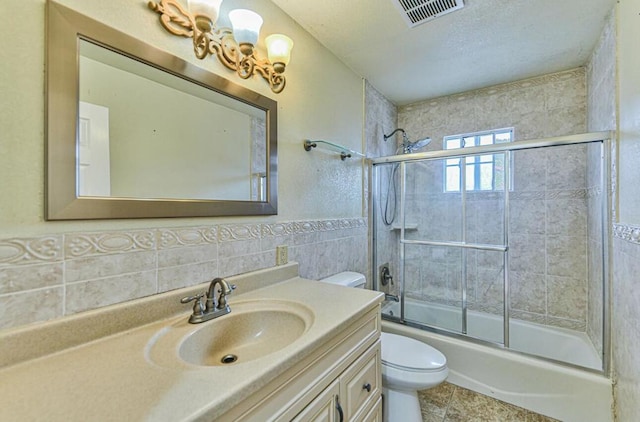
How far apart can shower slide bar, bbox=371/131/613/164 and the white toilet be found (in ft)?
4.57

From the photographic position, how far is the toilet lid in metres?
1.41

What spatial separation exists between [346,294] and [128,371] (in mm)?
805

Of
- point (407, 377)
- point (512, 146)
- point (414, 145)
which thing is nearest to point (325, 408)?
point (407, 377)

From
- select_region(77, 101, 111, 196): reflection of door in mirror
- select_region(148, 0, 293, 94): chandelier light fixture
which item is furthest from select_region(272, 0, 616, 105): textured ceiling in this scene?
select_region(77, 101, 111, 196): reflection of door in mirror

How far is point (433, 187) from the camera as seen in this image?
2490 millimetres

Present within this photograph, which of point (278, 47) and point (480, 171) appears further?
point (480, 171)

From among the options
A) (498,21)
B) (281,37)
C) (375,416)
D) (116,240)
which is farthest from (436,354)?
(498,21)

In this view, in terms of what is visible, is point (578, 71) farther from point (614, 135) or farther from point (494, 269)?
point (494, 269)

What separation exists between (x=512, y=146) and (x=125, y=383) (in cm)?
229

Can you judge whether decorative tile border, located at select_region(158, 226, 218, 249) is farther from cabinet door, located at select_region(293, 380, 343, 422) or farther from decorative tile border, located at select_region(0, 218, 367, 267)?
cabinet door, located at select_region(293, 380, 343, 422)

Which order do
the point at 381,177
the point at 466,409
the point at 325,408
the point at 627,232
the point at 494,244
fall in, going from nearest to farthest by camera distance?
1. the point at 325,408
2. the point at 627,232
3. the point at 466,409
4. the point at 494,244
5. the point at 381,177

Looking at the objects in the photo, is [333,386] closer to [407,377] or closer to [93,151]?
[407,377]

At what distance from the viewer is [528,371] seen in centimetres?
171

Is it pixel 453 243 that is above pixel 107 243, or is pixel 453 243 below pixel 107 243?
below
